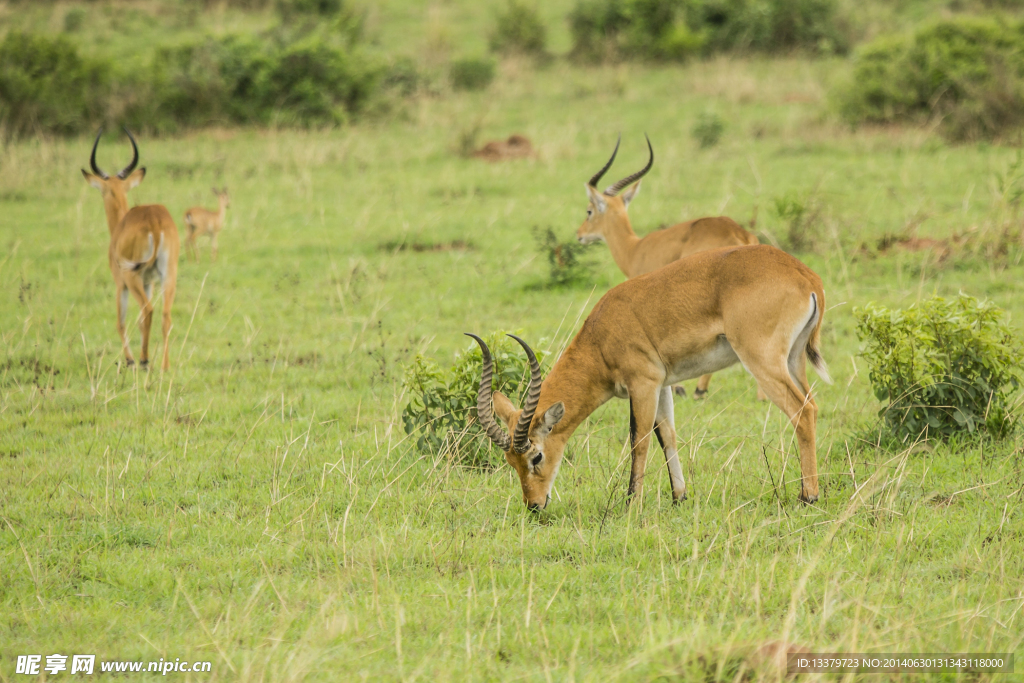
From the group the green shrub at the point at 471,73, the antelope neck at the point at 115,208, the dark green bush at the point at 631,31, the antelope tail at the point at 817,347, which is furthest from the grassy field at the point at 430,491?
the dark green bush at the point at 631,31

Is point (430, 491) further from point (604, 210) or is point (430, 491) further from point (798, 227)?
point (798, 227)

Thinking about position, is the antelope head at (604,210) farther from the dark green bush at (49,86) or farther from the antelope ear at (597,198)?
the dark green bush at (49,86)

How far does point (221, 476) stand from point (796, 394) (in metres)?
3.36

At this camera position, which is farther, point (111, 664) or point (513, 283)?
point (513, 283)

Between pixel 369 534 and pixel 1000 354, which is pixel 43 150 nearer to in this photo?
pixel 369 534

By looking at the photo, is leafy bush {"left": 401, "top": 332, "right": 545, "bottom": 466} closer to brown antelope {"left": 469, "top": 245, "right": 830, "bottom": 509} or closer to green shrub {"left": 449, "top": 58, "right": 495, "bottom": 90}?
brown antelope {"left": 469, "top": 245, "right": 830, "bottom": 509}

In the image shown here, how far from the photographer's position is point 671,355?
17.0 ft

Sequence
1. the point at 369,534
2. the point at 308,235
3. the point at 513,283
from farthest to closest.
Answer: the point at 308,235
the point at 513,283
the point at 369,534

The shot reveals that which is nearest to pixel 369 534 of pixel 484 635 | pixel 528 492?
pixel 528 492

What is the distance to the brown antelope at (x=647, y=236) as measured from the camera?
24.8 ft

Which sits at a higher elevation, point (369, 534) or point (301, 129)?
point (301, 129)

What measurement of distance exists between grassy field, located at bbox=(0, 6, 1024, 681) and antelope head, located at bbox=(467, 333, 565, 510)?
0.50 ft

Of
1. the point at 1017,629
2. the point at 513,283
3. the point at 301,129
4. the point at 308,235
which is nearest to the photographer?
the point at 1017,629

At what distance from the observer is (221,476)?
5.66 m
